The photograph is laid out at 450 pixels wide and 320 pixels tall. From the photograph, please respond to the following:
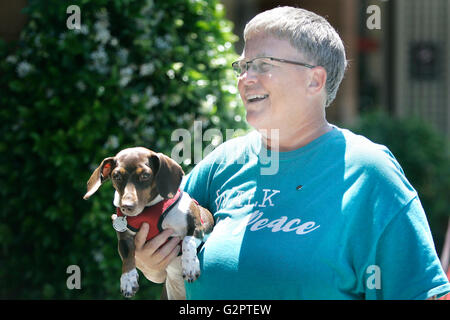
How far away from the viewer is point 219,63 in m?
3.51

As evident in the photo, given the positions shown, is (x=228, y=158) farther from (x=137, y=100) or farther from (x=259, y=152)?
(x=137, y=100)

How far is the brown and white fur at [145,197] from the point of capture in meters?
1.80

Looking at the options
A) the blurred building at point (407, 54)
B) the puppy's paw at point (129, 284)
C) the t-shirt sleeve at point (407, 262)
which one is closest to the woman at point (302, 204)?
the t-shirt sleeve at point (407, 262)

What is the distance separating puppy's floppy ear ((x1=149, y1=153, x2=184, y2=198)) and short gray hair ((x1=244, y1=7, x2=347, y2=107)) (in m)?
0.53

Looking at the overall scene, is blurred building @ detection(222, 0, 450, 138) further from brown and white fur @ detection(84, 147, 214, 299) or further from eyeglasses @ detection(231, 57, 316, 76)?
brown and white fur @ detection(84, 147, 214, 299)

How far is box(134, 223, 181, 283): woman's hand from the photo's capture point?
1887 mm

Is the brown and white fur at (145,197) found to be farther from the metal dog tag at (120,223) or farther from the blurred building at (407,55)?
the blurred building at (407,55)

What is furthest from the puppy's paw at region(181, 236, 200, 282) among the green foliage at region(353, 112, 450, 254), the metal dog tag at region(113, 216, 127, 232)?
the green foliage at region(353, 112, 450, 254)

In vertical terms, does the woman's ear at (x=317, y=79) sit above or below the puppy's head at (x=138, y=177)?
above

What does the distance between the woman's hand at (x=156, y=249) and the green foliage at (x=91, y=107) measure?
131 cm

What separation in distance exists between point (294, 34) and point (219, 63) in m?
1.65

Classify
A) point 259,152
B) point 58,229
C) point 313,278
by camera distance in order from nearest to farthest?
1. point 313,278
2. point 259,152
3. point 58,229

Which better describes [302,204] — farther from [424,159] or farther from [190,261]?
[424,159]
